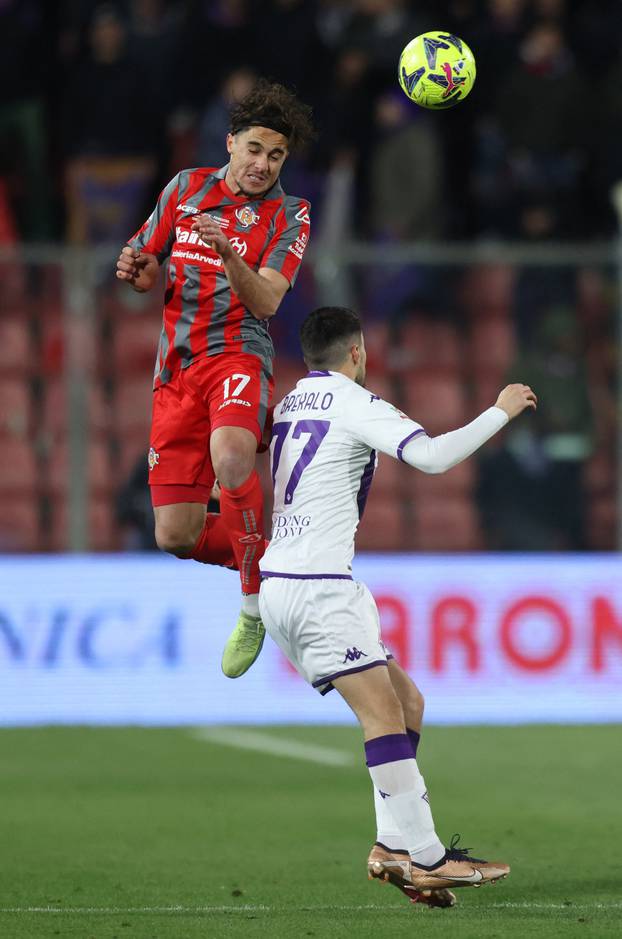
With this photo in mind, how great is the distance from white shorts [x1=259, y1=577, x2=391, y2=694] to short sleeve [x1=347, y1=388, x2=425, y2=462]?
1.67 ft

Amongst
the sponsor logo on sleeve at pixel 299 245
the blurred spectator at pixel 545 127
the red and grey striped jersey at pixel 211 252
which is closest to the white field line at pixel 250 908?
the red and grey striped jersey at pixel 211 252

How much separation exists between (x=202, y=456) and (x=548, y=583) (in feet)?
17.0

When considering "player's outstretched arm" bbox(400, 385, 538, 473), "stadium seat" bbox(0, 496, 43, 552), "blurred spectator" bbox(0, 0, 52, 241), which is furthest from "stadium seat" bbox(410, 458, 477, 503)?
"player's outstretched arm" bbox(400, 385, 538, 473)

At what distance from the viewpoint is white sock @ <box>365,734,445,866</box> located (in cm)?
572

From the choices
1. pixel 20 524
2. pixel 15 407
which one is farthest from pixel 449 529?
pixel 15 407

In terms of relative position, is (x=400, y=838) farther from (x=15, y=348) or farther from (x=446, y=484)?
(x=15, y=348)

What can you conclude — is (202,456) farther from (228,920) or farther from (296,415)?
(228,920)

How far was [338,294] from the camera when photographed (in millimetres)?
11352

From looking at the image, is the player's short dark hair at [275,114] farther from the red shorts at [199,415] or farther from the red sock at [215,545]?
the red sock at [215,545]

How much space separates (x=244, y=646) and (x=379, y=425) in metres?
1.23

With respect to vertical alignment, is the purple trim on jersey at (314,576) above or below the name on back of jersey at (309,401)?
below

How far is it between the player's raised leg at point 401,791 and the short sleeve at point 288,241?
1.64 m

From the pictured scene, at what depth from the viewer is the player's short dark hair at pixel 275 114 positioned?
21.4 feet

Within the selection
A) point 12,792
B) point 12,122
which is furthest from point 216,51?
point 12,792
